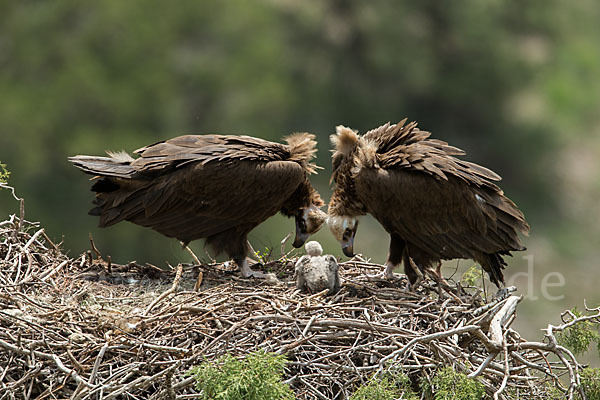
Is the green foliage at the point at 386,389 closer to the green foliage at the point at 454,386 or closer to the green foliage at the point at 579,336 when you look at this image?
the green foliage at the point at 454,386

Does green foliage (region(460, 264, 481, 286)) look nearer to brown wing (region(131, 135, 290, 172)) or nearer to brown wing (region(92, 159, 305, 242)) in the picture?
brown wing (region(92, 159, 305, 242))

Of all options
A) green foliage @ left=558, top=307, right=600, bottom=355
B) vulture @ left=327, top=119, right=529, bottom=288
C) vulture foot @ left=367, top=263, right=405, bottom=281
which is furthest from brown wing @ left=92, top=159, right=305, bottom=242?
green foliage @ left=558, top=307, right=600, bottom=355

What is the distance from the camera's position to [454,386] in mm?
4664

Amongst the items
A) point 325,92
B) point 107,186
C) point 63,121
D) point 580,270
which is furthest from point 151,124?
point 107,186

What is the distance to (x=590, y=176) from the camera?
73.2 feet

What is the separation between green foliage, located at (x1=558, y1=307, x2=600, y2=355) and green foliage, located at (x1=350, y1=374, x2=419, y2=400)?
1.24 metres

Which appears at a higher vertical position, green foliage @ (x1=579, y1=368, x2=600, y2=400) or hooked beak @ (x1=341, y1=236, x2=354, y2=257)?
hooked beak @ (x1=341, y1=236, x2=354, y2=257)

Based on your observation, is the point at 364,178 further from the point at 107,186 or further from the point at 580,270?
the point at 580,270

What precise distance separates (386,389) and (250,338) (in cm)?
87

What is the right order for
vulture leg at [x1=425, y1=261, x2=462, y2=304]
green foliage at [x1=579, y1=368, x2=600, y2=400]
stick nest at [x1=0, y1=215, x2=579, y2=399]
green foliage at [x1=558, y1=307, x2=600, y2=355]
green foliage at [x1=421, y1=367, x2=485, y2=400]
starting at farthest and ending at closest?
vulture leg at [x1=425, y1=261, x2=462, y2=304] < green foliage at [x1=558, y1=307, x2=600, y2=355] < green foliage at [x1=579, y1=368, x2=600, y2=400] < stick nest at [x1=0, y1=215, x2=579, y2=399] < green foliage at [x1=421, y1=367, x2=485, y2=400]

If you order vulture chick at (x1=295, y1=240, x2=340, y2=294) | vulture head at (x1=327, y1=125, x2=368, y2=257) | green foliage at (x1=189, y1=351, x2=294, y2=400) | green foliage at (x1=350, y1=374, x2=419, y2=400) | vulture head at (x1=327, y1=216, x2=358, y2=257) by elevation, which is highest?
vulture head at (x1=327, y1=125, x2=368, y2=257)

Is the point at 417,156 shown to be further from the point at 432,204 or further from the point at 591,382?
the point at 591,382

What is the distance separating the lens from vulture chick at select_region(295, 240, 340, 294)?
225 inches

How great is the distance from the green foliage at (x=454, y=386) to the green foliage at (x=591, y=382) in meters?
0.82
